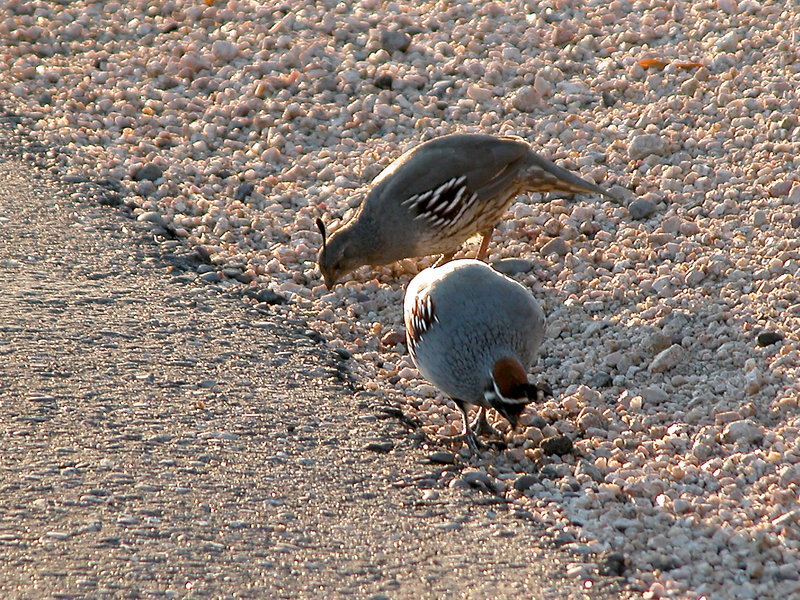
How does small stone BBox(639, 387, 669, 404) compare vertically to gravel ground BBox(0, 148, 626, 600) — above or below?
above

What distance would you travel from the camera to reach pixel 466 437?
5277mm

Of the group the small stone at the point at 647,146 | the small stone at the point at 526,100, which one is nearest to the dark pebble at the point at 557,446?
the small stone at the point at 647,146

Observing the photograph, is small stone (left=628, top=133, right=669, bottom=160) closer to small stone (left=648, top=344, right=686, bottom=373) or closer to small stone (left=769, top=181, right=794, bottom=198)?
small stone (left=769, top=181, right=794, bottom=198)

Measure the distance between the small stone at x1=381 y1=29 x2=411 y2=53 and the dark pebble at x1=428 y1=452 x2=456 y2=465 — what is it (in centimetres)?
501

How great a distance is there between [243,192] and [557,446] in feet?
11.7

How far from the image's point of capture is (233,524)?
173 inches

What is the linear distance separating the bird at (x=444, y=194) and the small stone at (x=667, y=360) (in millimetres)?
1809

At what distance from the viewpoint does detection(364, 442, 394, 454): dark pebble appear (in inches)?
200

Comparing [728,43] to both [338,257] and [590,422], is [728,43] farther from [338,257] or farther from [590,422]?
[590,422]

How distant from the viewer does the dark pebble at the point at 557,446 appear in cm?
508

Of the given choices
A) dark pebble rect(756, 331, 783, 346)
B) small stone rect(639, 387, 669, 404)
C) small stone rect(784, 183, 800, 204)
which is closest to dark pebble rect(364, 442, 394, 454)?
small stone rect(639, 387, 669, 404)

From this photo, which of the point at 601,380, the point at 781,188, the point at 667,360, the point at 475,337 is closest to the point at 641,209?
the point at 781,188

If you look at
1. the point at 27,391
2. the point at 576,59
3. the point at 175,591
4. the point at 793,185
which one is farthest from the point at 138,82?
the point at 175,591

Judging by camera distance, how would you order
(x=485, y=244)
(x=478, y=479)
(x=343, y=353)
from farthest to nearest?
1. (x=485, y=244)
2. (x=343, y=353)
3. (x=478, y=479)
